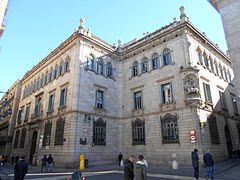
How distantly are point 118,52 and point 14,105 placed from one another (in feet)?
88.5

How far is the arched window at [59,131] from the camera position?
20.9m

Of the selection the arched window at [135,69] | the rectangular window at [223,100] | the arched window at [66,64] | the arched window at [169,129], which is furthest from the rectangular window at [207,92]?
the arched window at [66,64]

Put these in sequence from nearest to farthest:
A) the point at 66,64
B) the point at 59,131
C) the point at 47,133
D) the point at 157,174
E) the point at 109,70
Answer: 1. the point at 157,174
2. the point at 59,131
3. the point at 47,133
4. the point at 66,64
5. the point at 109,70

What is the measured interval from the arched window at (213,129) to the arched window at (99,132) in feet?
38.7

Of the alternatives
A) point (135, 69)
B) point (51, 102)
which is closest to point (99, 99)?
point (135, 69)

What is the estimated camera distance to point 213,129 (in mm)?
19656

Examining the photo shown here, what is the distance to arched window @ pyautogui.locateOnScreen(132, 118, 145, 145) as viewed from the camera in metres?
21.8

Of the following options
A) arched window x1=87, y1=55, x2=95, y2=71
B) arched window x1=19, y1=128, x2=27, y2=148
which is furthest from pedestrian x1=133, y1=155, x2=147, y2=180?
arched window x1=19, y1=128, x2=27, y2=148

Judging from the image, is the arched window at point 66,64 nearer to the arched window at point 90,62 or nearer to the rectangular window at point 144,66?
the arched window at point 90,62

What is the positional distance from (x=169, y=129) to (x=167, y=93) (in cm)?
406

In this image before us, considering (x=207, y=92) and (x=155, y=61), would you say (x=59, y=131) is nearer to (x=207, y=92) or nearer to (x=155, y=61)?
(x=155, y=61)

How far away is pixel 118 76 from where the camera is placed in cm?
2686

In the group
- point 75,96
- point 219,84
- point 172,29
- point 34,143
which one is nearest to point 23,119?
point 34,143

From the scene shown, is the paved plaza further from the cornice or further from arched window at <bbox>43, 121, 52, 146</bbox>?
the cornice
